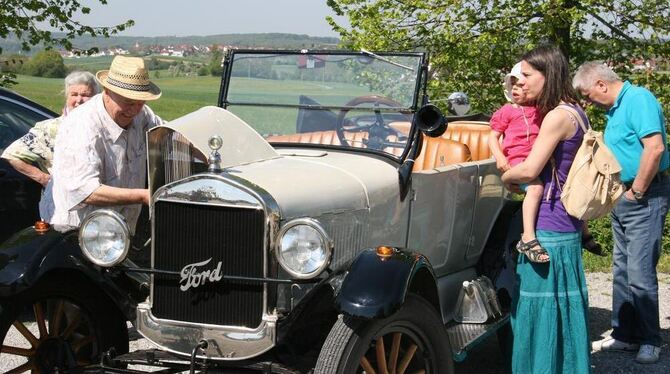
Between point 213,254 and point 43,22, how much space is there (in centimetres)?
790

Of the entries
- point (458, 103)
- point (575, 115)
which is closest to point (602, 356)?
point (458, 103)

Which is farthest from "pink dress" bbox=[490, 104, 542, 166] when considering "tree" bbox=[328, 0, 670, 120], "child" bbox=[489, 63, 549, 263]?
"tree" bbox=[328, 0, 670, 120]

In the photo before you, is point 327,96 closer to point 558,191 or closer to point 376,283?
point 558,191

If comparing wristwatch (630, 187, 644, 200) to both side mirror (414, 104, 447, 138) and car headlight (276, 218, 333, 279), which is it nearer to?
side mirror (414, 104, 447, 138)

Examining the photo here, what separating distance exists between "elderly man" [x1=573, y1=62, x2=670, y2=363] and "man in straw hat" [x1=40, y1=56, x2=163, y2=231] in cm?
264

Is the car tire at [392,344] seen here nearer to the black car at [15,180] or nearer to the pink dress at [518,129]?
the pink dress at [518,129]

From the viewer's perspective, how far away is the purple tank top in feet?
14.0

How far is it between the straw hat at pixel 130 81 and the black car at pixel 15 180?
1939 mm

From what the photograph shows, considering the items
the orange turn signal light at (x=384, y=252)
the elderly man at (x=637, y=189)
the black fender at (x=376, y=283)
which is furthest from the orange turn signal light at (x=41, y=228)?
the elderly man at (x=637, y=189)

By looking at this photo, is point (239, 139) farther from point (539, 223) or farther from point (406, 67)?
point (539, 223)

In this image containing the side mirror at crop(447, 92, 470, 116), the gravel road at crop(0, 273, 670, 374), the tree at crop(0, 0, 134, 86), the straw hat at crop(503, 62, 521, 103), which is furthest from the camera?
the tree at crop(0, 0, 134, 86)

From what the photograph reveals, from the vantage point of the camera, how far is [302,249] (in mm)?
3562

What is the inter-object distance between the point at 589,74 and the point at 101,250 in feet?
10.2

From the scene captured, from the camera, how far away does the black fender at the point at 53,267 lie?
3838 millimetres
